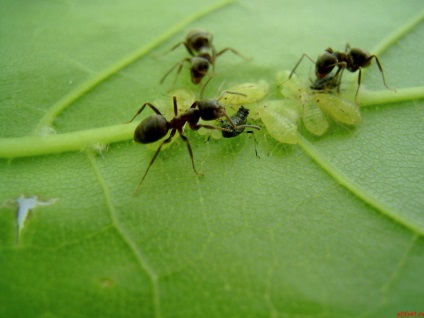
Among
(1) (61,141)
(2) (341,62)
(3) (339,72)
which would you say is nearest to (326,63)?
(2) (341,62)

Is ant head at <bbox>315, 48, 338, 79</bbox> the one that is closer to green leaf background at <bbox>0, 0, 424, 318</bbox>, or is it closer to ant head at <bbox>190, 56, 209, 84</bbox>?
green leaf background at <bbox>0, 0, 424, 318</bbox>

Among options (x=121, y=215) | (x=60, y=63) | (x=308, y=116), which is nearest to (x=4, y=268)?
(x=121, y=215)

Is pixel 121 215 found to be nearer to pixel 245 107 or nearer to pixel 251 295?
pixel 251 295

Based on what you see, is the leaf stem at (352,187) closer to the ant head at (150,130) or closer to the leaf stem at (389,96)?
the leaf stem at (389,96)

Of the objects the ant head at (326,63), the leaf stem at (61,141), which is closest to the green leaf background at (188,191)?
the leaf stem at (61,141)

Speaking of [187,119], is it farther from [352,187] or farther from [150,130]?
[352,187]
